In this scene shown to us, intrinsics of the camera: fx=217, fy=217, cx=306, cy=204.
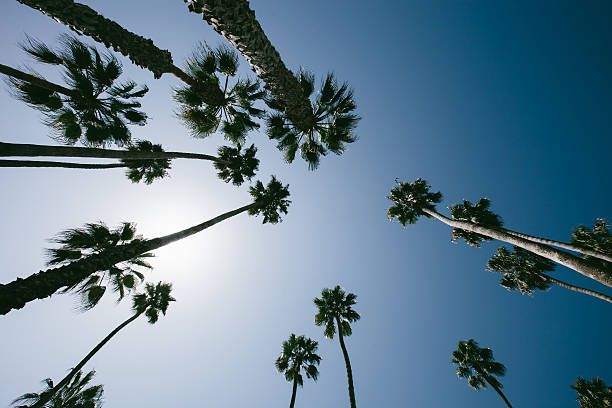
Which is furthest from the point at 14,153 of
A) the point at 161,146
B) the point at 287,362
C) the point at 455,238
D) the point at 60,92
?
the point at 455,238

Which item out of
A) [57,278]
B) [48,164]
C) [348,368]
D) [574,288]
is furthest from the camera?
[348,368]

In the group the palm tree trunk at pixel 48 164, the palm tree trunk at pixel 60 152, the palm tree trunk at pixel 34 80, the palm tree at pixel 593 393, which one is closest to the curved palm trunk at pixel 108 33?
the palm tree trunk at pixel 34 80

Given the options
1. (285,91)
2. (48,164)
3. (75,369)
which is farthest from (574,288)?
(75,369)

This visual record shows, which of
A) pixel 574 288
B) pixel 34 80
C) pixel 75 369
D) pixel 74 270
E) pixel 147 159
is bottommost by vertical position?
pixel 75 369

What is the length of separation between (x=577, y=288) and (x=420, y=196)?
8.47 metres

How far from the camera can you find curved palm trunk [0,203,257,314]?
3.70m

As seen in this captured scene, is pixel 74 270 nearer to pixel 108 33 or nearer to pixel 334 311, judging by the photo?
pixel 108 33

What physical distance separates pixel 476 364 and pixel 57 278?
22674mm

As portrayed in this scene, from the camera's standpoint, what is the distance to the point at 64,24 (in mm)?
4648

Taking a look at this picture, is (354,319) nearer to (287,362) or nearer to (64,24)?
(287,362)

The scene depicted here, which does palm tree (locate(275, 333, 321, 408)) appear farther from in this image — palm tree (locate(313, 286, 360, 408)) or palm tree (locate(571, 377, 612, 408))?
palm tree (locate(571, 377, 612, 408))

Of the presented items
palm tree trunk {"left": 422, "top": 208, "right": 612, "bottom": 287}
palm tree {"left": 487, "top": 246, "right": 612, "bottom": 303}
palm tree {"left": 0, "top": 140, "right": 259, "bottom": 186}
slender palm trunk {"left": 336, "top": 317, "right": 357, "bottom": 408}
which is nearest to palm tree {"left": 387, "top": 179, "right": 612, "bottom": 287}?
palm tree trunk {"left": 422, "top": 208, "right": 612, "bottom": 287}

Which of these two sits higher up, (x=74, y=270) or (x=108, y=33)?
(x=108, y=33)

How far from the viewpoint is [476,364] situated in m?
15.5
